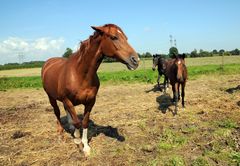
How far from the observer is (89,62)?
5.29 metres

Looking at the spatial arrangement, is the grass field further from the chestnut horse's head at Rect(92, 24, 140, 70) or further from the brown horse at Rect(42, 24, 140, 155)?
the chestnut horse's head at Rect(92, 24, 140, 70)

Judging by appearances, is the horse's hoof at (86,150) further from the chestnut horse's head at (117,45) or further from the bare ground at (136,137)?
the chestnut horse's head at (117,45)

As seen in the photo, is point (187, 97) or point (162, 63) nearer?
point (187, 97)

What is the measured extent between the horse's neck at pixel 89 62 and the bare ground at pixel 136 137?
1.65 m

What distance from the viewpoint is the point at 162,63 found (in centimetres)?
1606

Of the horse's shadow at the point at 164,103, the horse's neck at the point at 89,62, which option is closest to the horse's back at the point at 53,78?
the horse's neck at the point at 89,62

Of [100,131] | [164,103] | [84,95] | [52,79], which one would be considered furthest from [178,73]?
[84,95]

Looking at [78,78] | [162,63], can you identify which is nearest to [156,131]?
[78,78]

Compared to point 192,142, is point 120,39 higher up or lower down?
higher up

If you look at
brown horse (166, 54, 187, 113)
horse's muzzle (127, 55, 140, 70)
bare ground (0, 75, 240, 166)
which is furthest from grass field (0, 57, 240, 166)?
horse's muzzle (127, 55, 140, 70)

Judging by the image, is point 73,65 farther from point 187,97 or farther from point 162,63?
point 162,63

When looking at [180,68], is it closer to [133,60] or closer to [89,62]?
[89,62]

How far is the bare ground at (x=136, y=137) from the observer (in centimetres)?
519

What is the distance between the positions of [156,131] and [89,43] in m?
2.96
